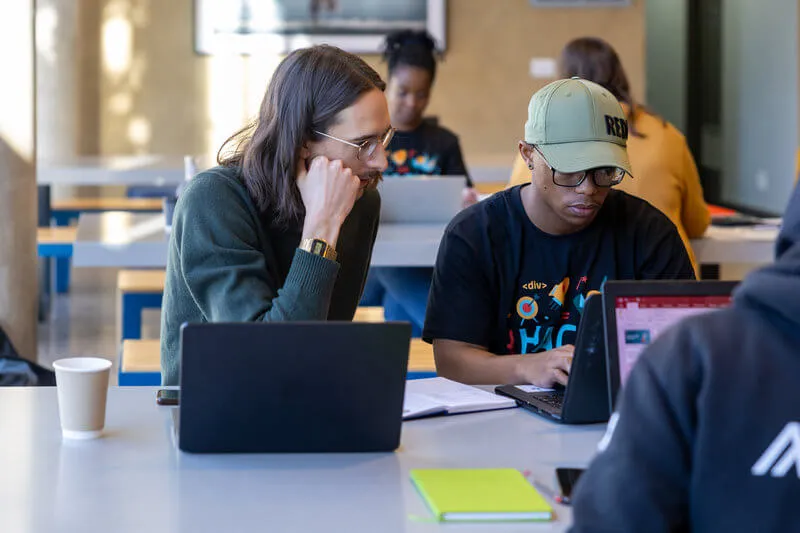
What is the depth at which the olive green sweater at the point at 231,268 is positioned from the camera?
1911 mm

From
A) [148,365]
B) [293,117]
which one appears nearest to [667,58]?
[148,365]

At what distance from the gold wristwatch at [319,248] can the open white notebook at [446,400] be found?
0.25 meters

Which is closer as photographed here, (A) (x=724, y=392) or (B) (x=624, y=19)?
(A) (x=724, y=392)

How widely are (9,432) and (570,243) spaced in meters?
1.04

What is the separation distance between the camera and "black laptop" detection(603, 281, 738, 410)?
5.22ft

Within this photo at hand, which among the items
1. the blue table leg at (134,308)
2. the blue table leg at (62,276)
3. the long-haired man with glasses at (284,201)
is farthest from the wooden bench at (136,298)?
the blue table leg at (62,276)

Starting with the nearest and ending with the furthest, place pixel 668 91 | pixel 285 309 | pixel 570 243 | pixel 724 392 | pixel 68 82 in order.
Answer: pixel 724 392 → pixel 285 309 → pixel 570 243 → pixel 68 82 → pixel 668 91

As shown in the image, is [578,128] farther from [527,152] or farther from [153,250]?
[153,250]

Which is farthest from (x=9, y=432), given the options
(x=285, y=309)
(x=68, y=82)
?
(x=68, y=82)

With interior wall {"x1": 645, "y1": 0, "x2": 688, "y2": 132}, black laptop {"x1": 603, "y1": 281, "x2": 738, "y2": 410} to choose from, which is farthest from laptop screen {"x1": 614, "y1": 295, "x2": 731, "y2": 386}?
interior wall {"x1": 645, "y1": 0, "x2": 688, "y2": 132}

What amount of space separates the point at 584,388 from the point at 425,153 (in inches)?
106

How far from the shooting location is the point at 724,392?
870 millimetres

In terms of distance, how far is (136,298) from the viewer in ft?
12.7

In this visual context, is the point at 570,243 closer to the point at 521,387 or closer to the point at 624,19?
the point at 521,387
